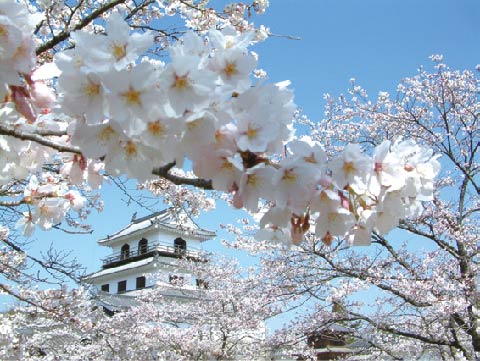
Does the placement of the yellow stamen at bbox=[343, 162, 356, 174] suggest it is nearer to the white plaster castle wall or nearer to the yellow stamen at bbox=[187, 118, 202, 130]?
the yellow stamen at bbox=[187, 118, 202, 130]

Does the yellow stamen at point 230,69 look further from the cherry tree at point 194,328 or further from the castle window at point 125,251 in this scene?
the castle window at point 125,251

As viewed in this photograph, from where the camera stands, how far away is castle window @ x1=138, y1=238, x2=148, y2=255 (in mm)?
33600

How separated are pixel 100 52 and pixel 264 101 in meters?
0.35

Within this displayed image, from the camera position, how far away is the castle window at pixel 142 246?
110 feet

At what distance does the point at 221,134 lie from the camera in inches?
36.0

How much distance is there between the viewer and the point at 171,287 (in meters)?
15.8

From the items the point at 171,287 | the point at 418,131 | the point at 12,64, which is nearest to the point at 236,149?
the point at 12,64

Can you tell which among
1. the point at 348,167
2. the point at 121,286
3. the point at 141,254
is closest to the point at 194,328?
the point at 348,167

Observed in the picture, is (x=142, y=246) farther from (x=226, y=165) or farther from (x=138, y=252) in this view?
(x=226, y=165)

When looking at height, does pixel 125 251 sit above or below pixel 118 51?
above

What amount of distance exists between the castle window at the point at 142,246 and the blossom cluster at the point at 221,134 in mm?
33665

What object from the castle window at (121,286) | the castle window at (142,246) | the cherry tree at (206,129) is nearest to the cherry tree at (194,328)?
the cherry tree at (206,129)

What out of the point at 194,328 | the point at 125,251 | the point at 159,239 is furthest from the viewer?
the point at 125,251

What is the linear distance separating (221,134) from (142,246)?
34597mm
